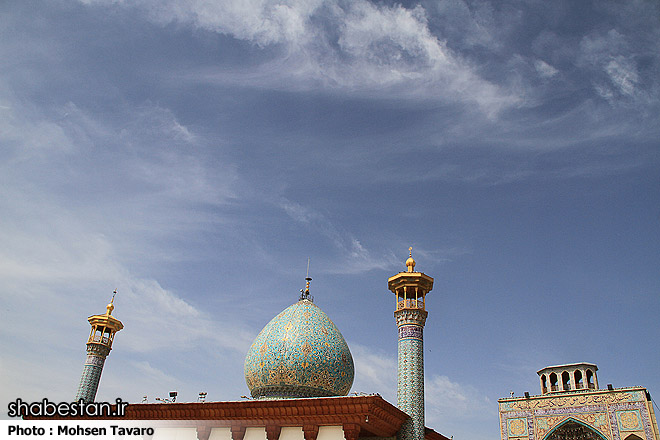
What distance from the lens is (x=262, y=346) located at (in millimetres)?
15867

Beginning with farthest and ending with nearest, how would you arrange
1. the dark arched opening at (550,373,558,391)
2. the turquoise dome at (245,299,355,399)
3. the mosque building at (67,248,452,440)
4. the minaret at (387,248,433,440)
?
1. the dark arched opening at (550,373,558,391)
2. the turquoise dome at (245,299,355,399)
3. the minaret at (387,248,433,440)
4. the mosque building at (67,248,452,440)

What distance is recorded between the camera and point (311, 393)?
1481 centimetres

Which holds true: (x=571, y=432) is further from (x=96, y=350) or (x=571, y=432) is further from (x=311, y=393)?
(x=96, y=350)

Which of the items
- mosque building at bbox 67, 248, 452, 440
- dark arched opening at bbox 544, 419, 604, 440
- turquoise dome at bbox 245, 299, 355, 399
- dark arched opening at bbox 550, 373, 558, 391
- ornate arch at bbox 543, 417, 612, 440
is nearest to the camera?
mosque building at bbox 67, 248, 452, 440

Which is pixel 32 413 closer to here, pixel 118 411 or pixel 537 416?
pixel 118 411

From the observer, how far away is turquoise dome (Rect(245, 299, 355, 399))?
14883mm

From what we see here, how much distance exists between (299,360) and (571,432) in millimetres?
12039

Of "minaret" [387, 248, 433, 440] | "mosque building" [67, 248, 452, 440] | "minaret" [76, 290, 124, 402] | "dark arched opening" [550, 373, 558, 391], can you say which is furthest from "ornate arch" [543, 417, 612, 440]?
"minaret" [76, 290, 124, 402]

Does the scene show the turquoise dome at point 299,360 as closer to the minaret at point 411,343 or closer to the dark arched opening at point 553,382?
the minaret at point 411,343

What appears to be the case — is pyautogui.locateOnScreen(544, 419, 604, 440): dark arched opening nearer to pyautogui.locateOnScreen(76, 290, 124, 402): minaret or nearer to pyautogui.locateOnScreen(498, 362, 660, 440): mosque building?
pyautogui.locateOnScreen(498, 362, 660, 440): mosque building

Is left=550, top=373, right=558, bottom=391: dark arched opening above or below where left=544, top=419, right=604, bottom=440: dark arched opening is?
above

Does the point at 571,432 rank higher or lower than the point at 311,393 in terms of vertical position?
higher

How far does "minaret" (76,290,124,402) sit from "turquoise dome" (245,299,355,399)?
9853mm

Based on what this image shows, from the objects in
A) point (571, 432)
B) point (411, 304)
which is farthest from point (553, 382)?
point (411, 304)
